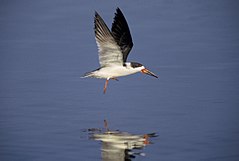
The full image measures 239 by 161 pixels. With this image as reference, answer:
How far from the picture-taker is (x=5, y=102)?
11273 millimetres

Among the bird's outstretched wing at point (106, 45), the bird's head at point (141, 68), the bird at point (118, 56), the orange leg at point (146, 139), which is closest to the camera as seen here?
the orange leg at point (146, 139)

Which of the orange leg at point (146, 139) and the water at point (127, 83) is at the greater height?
the water at point (127, 83)

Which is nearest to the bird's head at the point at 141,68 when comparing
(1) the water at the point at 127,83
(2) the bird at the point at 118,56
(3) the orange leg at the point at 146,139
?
(2) the bird at the point at 118,56

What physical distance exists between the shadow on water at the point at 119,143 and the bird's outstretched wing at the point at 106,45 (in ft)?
5.58

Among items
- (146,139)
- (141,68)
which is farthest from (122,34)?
(146,139)

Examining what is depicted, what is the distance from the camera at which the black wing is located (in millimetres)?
11688

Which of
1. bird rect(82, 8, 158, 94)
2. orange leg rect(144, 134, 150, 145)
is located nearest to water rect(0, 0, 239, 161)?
orange leg rect(144, 134, 150, 145)

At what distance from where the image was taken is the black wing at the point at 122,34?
38.3 ft

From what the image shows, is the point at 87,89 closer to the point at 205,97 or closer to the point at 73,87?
the point at 73,87

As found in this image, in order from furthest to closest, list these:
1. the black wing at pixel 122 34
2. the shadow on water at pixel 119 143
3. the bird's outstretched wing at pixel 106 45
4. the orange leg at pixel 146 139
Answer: the black wing at pixel 122 34 → the bird's outstretched wing at pixel 106 45 → the orange leg at pixel 146 139 → the shadow on water at pixel 119 143

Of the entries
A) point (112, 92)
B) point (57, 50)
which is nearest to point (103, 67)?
point (112, 92)

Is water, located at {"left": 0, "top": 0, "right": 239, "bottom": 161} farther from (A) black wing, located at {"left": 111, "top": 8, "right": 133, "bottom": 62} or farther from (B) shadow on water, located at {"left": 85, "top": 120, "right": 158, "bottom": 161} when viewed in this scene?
(A) black wing, located at {"left": 111, "top": 8, "right": 133, "bottom": 62}

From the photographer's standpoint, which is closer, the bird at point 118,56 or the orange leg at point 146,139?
the orange leg at point 146,139

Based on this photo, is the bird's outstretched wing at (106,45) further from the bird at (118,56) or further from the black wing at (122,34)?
the black wing at (122,34)
